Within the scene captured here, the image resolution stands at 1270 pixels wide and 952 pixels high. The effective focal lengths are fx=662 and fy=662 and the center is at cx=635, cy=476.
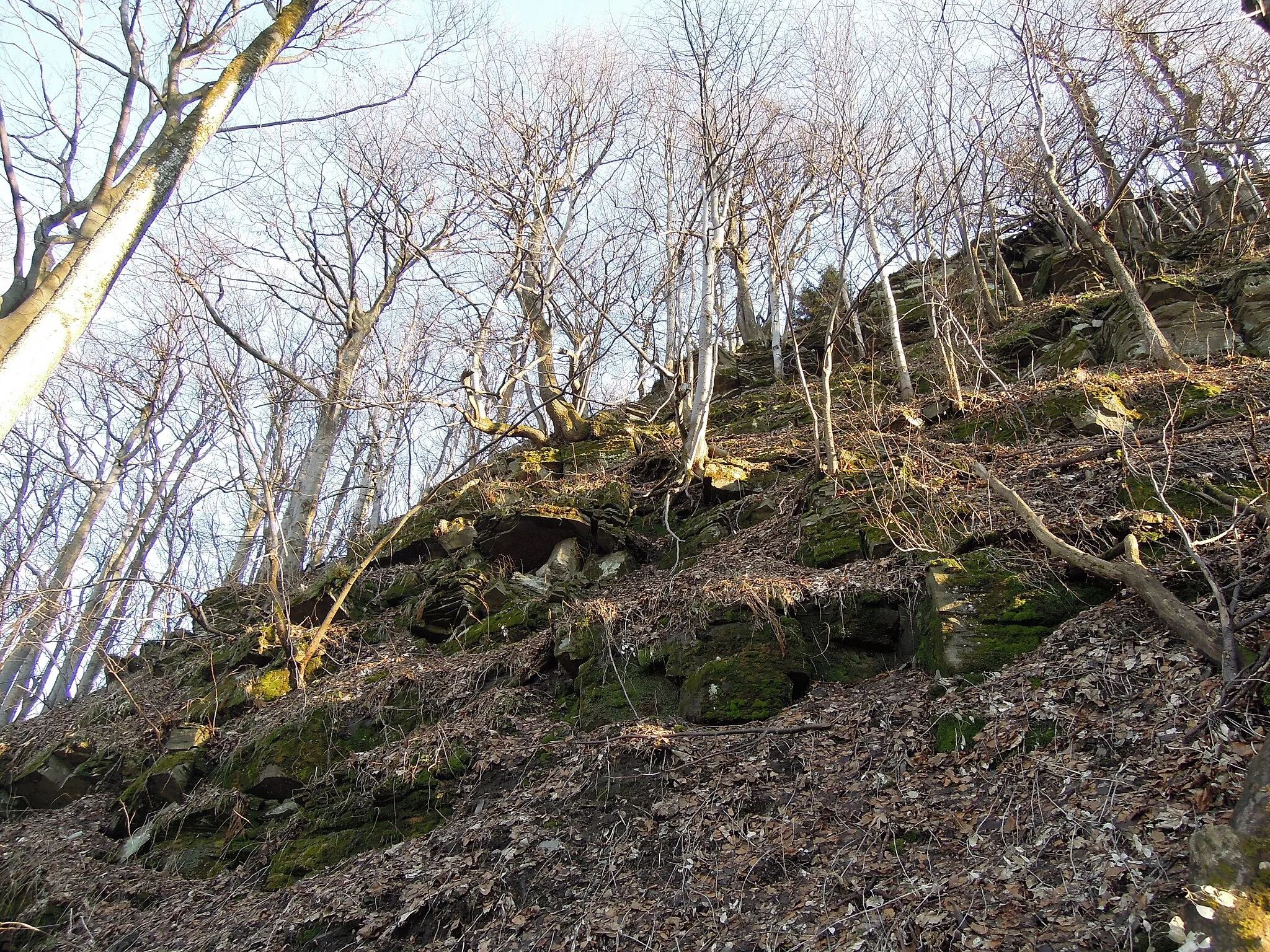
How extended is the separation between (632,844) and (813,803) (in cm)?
125

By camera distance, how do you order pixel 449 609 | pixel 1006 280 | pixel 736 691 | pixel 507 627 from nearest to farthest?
pixel 736 691, pixel 507 627, pixel 449 609, pixel 1006 280

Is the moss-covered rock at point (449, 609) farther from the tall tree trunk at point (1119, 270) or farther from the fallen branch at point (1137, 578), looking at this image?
the tall tree trunk at point (1119, 270)

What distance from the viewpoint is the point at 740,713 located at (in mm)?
5375

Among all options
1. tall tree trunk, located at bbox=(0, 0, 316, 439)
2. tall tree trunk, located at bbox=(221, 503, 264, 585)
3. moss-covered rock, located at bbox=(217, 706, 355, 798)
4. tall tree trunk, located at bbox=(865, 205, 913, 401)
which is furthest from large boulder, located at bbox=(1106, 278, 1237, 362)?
tall tree trunk, located at bbox=(221, 503, 264, 585)

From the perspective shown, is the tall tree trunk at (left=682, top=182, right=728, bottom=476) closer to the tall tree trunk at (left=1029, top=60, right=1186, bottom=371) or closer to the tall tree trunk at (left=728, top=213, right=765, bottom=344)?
the tall tree trunk at (left=1029, top=60, right=1186, bottom=371)

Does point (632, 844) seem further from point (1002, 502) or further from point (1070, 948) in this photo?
point (1002, 502)

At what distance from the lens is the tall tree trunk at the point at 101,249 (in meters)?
3.53

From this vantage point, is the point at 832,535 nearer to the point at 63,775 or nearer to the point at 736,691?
the point at 736,691

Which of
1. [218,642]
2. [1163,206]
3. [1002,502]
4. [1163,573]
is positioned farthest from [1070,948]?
[1163,206]

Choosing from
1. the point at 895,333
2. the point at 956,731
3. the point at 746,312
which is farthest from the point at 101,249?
the point at 746,312

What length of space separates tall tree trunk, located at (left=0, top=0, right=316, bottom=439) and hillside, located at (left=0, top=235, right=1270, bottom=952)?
4082mm

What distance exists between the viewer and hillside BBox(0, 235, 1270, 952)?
135 inches

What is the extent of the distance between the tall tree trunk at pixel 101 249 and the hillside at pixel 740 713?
13.4 ft

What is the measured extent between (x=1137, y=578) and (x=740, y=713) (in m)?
2.93
